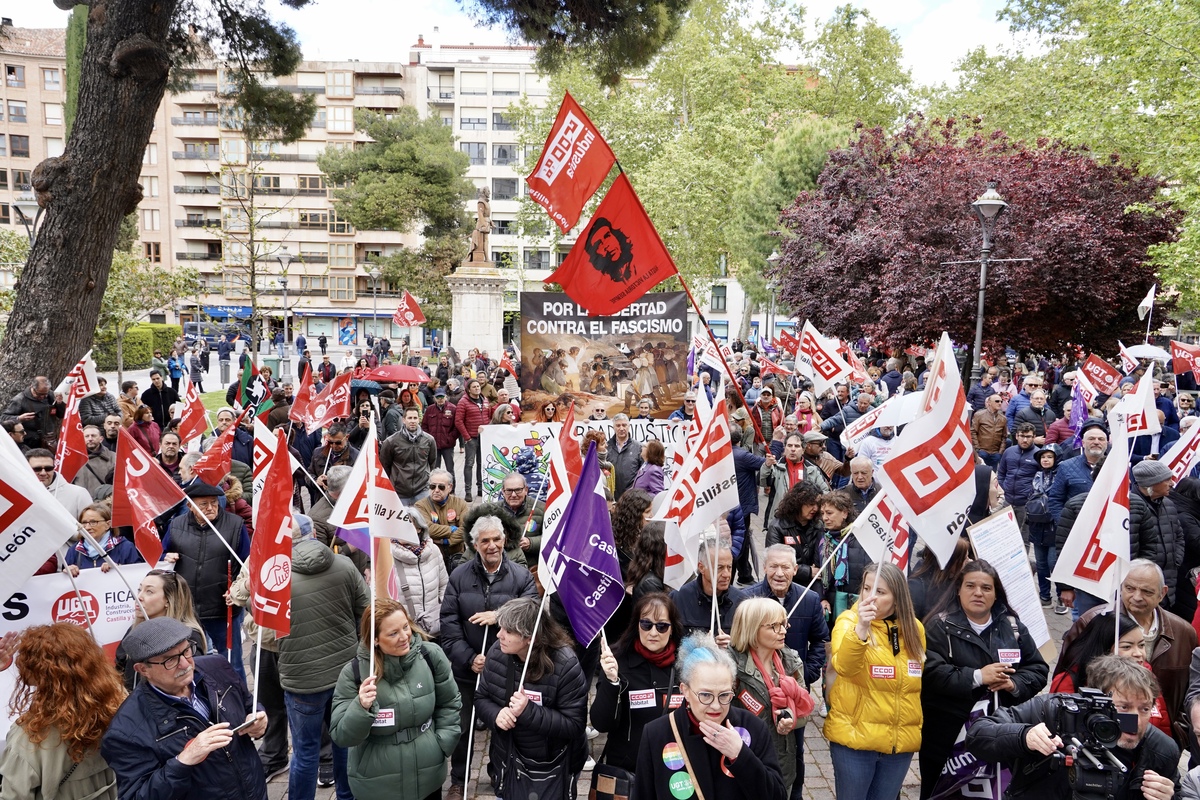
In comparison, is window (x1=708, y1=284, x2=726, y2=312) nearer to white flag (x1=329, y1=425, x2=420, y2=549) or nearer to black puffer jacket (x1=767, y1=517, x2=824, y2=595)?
black puffer jacket (x1=767, y1=517, x2=824, y2=595)

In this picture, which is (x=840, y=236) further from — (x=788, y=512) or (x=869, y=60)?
(x=869, y=60)

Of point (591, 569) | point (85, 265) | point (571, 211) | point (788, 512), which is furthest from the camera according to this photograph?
point (85, 265)

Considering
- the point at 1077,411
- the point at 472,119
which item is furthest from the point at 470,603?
the point at 472,119

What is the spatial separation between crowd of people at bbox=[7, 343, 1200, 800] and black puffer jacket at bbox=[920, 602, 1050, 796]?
0.04ft

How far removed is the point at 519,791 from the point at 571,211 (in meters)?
5.89

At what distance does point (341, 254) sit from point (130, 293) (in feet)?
143

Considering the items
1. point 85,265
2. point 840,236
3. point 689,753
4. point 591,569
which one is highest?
point 840,236

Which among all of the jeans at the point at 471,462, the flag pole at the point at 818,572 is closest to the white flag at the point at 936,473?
the flag pole at the point at 818,572

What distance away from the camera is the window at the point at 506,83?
70.2 m

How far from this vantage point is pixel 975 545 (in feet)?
16.5

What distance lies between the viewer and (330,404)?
11.9m

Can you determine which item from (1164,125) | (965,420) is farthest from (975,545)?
(1164,125)

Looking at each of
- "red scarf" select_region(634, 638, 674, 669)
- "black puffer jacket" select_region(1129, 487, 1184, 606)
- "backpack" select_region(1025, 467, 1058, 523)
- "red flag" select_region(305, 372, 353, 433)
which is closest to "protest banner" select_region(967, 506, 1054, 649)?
"red scarf" select_region(634, 638, 674, 669)

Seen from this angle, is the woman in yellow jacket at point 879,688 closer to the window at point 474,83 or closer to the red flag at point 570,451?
the red flag at point 570,451
